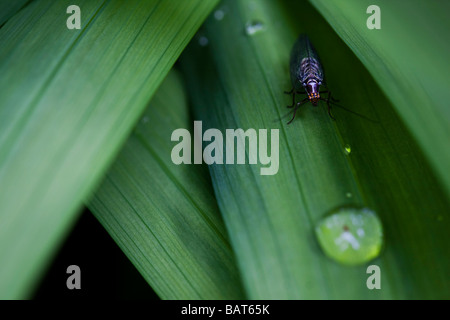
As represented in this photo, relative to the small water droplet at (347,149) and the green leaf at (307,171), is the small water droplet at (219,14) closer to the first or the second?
the green leaf at (307,171)

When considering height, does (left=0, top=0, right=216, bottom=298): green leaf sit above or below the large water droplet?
above

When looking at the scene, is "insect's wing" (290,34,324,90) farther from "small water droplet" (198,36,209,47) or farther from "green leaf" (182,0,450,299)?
"small water droplet" (198,36,209,47)

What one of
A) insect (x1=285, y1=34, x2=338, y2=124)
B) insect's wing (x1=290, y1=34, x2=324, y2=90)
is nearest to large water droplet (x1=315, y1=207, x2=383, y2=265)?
insect (x1=285, y1=34, x2=338, y2=124)

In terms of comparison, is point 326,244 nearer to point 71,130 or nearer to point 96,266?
point 71,130

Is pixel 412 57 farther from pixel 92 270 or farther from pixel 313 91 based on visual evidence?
pixel 92 270

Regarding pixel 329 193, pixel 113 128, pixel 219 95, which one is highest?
pixel 219 95

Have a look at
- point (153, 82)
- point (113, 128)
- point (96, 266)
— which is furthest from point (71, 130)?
point (96, 266)
